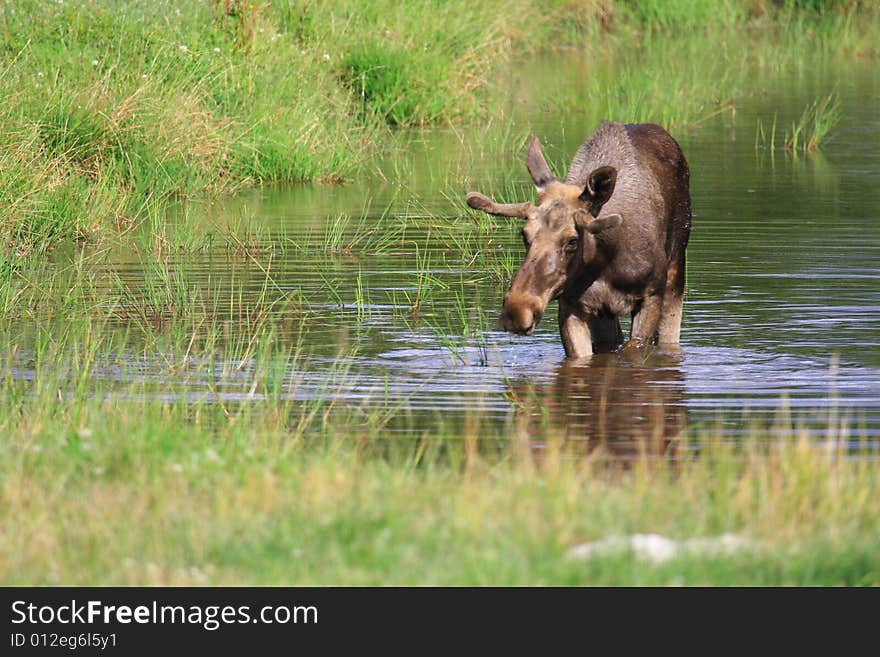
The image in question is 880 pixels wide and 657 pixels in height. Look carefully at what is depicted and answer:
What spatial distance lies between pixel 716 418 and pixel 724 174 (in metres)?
10.1

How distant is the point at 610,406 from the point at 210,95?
8.99m

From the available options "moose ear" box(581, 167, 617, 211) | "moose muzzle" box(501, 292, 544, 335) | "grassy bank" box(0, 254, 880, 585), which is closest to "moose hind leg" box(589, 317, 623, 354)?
"moose ear" box(581, 167, 617, 211)

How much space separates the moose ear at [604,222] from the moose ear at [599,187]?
21 centimetres

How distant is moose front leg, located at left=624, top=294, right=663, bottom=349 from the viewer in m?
10.1

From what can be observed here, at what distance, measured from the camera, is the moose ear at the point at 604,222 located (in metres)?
9.03

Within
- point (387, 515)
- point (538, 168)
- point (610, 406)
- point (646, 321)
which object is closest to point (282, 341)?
point (538, 168)

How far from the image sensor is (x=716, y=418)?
8656mm

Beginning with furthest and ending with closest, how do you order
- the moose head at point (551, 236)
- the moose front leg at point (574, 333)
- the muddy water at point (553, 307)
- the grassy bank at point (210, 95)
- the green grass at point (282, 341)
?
1. the grassy bank at point (210, 95)
2. the moose front leg at point (574, 333)
3. the muddy water at point (553, 307)
4. the moose head at point (551, 236)
5. the green grass at point (282, 341)

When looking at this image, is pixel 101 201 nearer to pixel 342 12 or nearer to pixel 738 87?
pixel 342 12

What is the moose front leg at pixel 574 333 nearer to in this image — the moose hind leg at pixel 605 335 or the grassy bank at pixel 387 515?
the moose hind leg at pixel 605 335

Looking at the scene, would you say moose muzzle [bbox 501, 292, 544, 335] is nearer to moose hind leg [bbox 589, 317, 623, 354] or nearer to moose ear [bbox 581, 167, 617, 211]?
moose ear [bbox 581, 167, 617, 211]

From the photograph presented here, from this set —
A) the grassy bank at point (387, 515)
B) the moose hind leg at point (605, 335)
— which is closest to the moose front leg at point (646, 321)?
the moose hind leg at point (605, 335)

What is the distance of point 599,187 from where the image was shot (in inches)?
364

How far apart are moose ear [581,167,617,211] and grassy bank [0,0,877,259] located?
4.73 m
